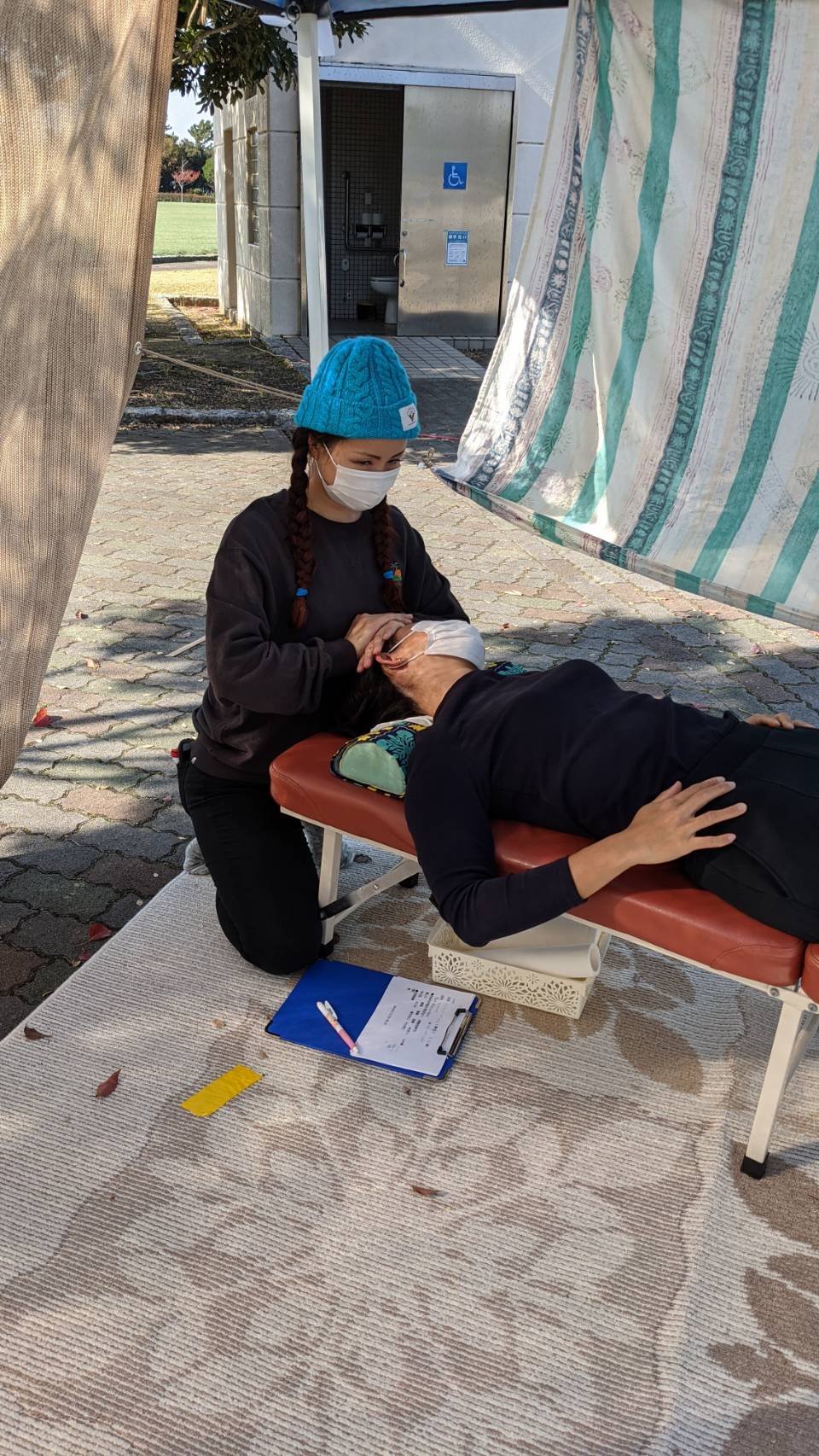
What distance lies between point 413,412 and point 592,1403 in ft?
6.96

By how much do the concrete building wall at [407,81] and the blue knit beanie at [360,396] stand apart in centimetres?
1106

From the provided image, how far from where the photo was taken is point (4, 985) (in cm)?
290

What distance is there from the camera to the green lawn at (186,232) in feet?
89.2

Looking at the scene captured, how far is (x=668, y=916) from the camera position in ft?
7.32

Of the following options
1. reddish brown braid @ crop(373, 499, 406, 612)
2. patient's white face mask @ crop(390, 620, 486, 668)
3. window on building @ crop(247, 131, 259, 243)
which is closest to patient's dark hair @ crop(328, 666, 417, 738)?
patient's white face mask @ crop(390, 620, 486, 668)

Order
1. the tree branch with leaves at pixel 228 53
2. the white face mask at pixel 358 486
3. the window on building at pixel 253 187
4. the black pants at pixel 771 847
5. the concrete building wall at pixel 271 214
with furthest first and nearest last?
the window on building at pixel 253 187
the concrete building wall at pixel 271 214
the tree branch with leaves at pixel 228 53
the white face mask at pixel 358 486
the black pants at pixel 771 847

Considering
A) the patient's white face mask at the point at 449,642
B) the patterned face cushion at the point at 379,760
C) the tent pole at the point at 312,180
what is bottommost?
the patterned face cushion at the point at 379,760

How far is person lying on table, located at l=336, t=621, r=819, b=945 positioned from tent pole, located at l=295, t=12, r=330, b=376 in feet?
4.96

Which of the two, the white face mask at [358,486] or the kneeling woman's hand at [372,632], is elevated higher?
the white face mask at [358,486]

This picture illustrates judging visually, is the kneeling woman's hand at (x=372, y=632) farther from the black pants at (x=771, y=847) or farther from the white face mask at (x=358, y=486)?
the black pants at (x=771, y=847)

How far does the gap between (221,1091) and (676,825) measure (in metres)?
1.18

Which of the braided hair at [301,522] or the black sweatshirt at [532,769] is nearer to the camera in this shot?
the black sweatshirt at [532,769]

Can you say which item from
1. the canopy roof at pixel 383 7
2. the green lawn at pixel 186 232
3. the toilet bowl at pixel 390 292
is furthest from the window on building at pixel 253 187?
the canopy roof at pixel 383 7

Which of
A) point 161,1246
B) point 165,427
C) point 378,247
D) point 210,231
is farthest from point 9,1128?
point 210,231
